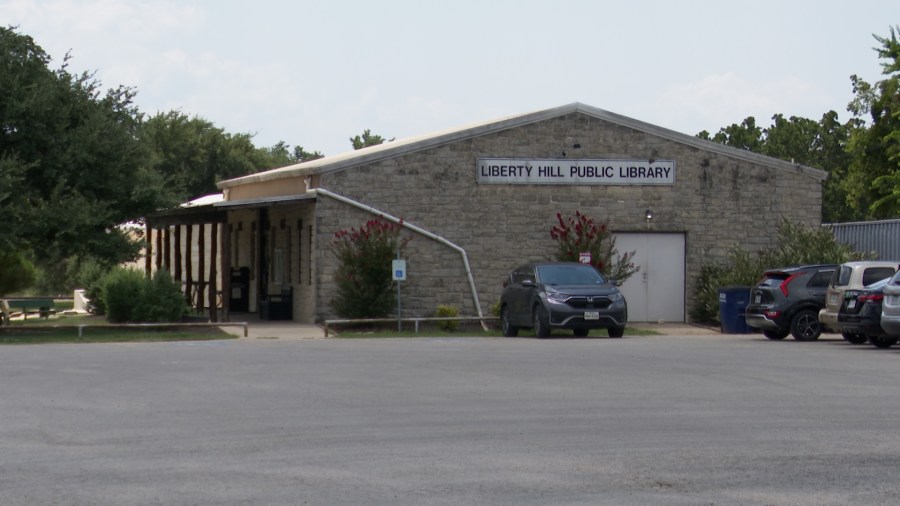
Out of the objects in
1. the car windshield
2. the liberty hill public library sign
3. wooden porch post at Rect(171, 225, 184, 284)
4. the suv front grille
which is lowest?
the suv front grille

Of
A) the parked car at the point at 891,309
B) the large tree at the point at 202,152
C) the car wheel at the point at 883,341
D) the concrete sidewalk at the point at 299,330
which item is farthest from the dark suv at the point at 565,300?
the large tree at the point at 202,152

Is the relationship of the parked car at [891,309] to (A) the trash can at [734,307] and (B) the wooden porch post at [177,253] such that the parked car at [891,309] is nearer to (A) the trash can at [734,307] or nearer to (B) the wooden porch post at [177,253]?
(A) the trash can at [734,307]

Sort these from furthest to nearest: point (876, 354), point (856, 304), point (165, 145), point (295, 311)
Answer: point (165, 145)
point (295, 311)
point (856, 304)
point (876, 354)

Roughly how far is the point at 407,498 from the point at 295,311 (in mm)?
27025

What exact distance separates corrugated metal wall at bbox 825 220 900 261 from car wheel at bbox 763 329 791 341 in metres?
7.41

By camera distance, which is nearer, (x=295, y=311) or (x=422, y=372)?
(x=422, y=372)

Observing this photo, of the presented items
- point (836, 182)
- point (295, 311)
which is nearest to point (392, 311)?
point (295, 311)

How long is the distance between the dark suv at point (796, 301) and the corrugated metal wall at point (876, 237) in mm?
7515

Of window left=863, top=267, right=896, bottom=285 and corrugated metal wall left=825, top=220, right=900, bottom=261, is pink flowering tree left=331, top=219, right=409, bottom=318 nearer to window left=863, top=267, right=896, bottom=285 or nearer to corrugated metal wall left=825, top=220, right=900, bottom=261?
window left=863, top=267, right=896, bottom=285

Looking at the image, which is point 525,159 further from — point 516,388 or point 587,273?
point 516,388

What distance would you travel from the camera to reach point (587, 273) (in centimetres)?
2919

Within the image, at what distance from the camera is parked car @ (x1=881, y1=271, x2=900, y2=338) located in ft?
74.0

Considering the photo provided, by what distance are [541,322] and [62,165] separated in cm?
1106

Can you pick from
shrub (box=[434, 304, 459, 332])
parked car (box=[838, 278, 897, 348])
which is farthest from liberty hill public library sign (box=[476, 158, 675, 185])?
parked car (box=[838, 278, 897, 348])
